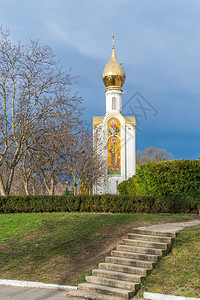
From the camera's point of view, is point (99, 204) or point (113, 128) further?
point (113, 128)

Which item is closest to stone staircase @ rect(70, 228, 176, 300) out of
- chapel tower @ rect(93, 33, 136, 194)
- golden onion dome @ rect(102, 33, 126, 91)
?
chapel tower @ rect(93, 33, 136, 194)

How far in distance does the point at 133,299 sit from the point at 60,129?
13568 millimetres

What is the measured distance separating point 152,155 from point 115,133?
13413 millimetres

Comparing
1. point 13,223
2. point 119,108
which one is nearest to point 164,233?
point 13,223

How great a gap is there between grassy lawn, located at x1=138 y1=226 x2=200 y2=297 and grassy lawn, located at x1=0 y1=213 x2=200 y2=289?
0.22 metres

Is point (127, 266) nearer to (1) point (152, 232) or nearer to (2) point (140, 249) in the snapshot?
(2) point (140, 249)

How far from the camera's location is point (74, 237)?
1046cm

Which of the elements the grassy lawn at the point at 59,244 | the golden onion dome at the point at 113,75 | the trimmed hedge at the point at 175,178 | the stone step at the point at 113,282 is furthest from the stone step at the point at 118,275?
the golden onion dome at the point at 113,75

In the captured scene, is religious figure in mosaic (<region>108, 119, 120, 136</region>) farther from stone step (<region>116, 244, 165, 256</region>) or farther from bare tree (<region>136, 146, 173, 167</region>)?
stone step (<region>116, 244, 165, 256</region>)

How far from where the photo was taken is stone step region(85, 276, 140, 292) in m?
7.16

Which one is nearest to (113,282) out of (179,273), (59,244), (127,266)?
(127,266)

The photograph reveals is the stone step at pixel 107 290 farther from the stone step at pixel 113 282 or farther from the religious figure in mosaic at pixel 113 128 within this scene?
the religious figure in mosaic at pixel 113 128

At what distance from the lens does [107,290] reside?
284 inches

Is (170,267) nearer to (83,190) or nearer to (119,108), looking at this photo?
(83,190)
